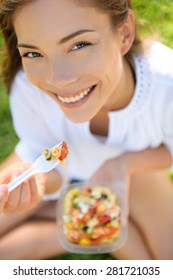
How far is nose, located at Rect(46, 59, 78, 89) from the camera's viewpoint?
2.92ft

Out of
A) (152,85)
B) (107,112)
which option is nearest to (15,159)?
(107,112)

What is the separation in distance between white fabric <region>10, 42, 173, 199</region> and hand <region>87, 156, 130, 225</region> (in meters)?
0.03

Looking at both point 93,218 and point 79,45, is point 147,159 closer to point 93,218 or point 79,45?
point 93,218

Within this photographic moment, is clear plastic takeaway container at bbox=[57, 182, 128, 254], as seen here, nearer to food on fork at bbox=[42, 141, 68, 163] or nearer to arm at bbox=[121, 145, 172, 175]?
arm at bbox=[121, 145, 172, 175]

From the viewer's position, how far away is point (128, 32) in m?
0.98

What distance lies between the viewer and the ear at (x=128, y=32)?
37.5 inches

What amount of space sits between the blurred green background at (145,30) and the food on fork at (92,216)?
14 centimetres

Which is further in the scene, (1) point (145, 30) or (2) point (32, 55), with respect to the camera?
(1) point (145, 30)

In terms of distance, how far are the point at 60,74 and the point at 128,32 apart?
0.18 meters

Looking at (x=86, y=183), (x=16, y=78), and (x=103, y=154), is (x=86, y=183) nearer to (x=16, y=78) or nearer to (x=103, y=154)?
(x=103, y=154)

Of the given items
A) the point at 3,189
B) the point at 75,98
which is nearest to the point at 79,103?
the point at 75,98

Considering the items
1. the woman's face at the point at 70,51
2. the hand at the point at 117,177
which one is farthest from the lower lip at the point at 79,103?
the hand at the point at 117,177
